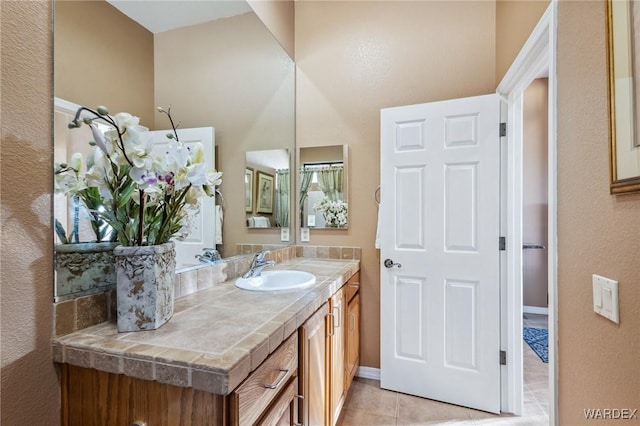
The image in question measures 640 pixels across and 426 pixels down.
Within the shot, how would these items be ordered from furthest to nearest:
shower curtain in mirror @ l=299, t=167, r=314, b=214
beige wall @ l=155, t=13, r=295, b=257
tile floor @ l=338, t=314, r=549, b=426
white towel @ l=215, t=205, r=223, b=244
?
shower curtain in mirror @ l=299, t=167, r=314, b=214 < tile floor @ l=338, t=314, r=549, b=426 < white towel @ l=215, t=205, r=223, b=244 < beige wall @ l=155, t=13, r=295, b=257

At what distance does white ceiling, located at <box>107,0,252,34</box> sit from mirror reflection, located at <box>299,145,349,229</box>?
110cm

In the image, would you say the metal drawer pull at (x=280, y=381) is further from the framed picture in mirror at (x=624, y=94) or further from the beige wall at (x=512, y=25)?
the beige wall at (x=512, y=25)

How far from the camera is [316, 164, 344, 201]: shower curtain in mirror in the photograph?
2346 mm

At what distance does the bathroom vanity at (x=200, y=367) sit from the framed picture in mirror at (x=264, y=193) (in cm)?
95

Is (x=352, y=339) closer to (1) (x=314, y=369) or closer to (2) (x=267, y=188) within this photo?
(1) (x=314, y=369)

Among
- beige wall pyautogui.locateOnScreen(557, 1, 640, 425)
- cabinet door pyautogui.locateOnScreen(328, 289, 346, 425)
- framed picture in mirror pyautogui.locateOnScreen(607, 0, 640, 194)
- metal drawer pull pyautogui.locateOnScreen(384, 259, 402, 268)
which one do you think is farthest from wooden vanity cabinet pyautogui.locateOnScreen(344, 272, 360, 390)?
framed picture in mirror pyautogui.locateOnScreen(607, 0, 640, 194)

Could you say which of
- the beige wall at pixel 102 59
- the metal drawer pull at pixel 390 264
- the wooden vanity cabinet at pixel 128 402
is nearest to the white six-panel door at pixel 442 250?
the metal drawer pull at pixel 390 264

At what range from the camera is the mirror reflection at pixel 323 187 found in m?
2.34

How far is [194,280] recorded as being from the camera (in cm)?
134

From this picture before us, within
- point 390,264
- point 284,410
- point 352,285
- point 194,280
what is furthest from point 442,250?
point 194,280

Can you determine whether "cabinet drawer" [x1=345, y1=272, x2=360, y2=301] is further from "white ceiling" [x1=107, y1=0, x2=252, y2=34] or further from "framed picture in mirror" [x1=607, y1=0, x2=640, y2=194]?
"white ceiling" [x1=107, y1=0, x2=252, y2=34]

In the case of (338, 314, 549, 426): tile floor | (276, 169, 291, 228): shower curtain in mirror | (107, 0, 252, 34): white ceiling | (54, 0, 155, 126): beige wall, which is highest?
(107, 0, 252, 34): white ceiling

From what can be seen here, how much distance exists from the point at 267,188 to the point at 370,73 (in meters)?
1.20

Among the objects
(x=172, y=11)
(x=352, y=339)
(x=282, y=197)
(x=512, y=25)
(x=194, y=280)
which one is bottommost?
(x=352, y=339)
